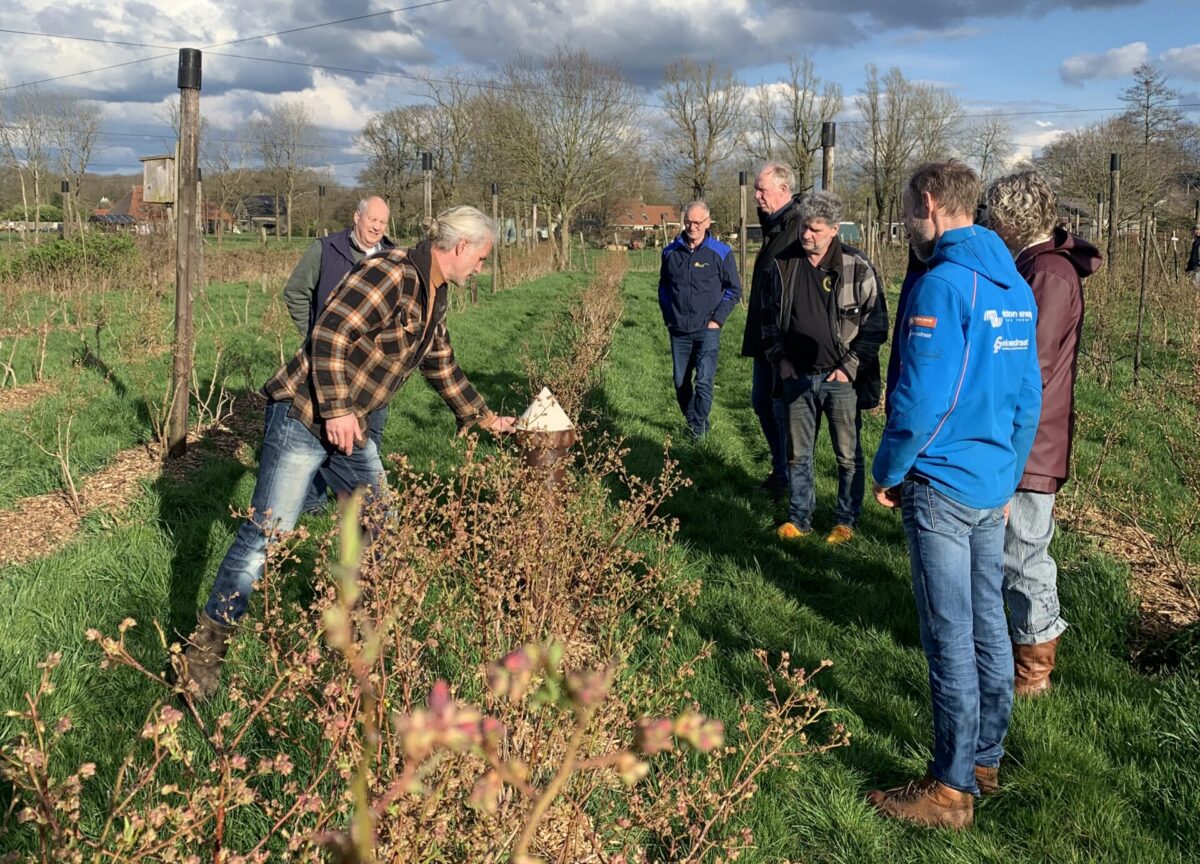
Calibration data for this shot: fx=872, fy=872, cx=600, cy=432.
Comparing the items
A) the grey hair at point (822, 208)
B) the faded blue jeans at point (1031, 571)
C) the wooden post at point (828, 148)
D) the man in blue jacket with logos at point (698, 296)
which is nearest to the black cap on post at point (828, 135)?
the wooden post at point (828, 148)

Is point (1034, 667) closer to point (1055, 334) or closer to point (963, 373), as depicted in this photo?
point (1055, 334)

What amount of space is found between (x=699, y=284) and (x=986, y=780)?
5.20m

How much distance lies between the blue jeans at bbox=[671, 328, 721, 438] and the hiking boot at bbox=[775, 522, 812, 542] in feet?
7.48

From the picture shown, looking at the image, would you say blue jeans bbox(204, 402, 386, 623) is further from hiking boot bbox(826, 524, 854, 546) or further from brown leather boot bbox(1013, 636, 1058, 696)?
hiking boot bbox(826, 524, 854, 546)

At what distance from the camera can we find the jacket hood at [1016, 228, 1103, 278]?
3.34 meters

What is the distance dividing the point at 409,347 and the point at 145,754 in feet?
5.82

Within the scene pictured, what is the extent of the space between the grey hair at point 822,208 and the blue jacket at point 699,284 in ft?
7.81

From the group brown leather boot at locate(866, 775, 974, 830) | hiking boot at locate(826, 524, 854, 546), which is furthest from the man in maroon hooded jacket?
hiking boot at locate(826, 524, 854, 546)

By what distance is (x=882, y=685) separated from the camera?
3779mm

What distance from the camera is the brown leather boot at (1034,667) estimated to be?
3.63 m

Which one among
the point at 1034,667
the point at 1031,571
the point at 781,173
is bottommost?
the point at 1034,667

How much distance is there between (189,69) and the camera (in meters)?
6.06

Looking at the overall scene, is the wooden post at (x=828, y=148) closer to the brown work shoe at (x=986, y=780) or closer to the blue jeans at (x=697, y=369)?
the blue jeans at (x=697, y=369)

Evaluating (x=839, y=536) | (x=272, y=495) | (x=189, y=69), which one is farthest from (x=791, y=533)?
(x=189, y=69)
